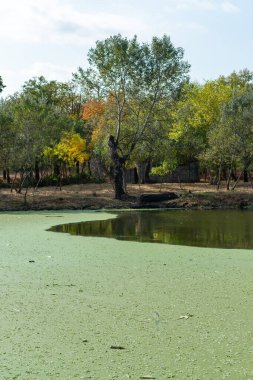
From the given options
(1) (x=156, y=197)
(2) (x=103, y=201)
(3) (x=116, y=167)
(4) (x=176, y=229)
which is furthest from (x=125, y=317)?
(3) (x=116, y=167)

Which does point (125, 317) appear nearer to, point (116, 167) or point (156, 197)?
point (156, 197)

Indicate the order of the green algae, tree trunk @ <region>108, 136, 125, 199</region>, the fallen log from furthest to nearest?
tree trunk @ <region>108, 136, 125, 199</region>
the fallen log
the green algae

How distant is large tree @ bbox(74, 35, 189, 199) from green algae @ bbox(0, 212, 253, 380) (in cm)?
2127

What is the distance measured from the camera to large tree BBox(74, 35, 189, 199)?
30.7 metres

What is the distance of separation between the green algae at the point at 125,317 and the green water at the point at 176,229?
3.78 meters

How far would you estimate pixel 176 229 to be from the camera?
1823cm

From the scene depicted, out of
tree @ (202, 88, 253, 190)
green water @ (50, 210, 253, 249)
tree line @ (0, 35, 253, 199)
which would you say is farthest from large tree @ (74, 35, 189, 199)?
green water @ (50, 210, 253, 249)

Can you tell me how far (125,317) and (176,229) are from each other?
12245 mm

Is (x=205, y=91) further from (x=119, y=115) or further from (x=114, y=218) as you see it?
(x=114, y=218)

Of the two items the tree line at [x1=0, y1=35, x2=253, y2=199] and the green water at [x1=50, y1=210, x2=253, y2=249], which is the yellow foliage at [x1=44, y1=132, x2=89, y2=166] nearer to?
the tree line at [x1=0, y1=35, x2=253, y2=199]

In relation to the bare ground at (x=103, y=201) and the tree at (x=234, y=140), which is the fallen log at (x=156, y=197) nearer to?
the bare ground at (x=103, y=201)

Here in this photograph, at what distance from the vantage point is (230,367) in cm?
461

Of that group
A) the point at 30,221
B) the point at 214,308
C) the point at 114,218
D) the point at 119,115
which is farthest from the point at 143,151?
the point at 214,308

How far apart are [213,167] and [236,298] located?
35550mm
